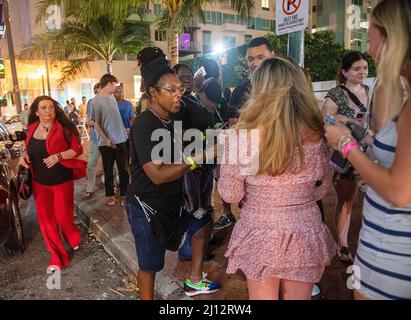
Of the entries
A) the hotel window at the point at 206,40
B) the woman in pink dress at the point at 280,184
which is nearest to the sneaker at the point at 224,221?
the woman in pink dress at the point at 280,184

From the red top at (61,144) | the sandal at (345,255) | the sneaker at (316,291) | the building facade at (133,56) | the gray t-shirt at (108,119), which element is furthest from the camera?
the building facade at (133,56)

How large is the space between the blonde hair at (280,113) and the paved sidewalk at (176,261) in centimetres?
179

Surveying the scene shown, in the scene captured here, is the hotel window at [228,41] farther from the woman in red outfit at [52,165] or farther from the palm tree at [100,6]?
the woman in red outfit at [52,165]

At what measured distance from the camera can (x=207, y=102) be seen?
4375 mm

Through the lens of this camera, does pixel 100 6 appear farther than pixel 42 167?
Yes

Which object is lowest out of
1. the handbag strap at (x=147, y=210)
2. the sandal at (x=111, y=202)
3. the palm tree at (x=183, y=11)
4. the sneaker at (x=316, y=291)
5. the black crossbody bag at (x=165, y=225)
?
the sandal at (x=111, y=202)

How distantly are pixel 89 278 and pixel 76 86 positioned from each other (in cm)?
2639

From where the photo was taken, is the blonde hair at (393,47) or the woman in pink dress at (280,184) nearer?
the blonde hair at (393,47)

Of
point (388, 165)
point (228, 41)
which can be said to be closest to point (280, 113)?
point (388, 165)

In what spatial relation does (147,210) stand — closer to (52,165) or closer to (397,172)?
(397,172)

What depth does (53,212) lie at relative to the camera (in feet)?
14.1

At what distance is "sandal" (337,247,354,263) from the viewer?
3.52 m

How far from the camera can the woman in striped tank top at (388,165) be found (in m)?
1.40

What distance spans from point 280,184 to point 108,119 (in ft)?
15.1
